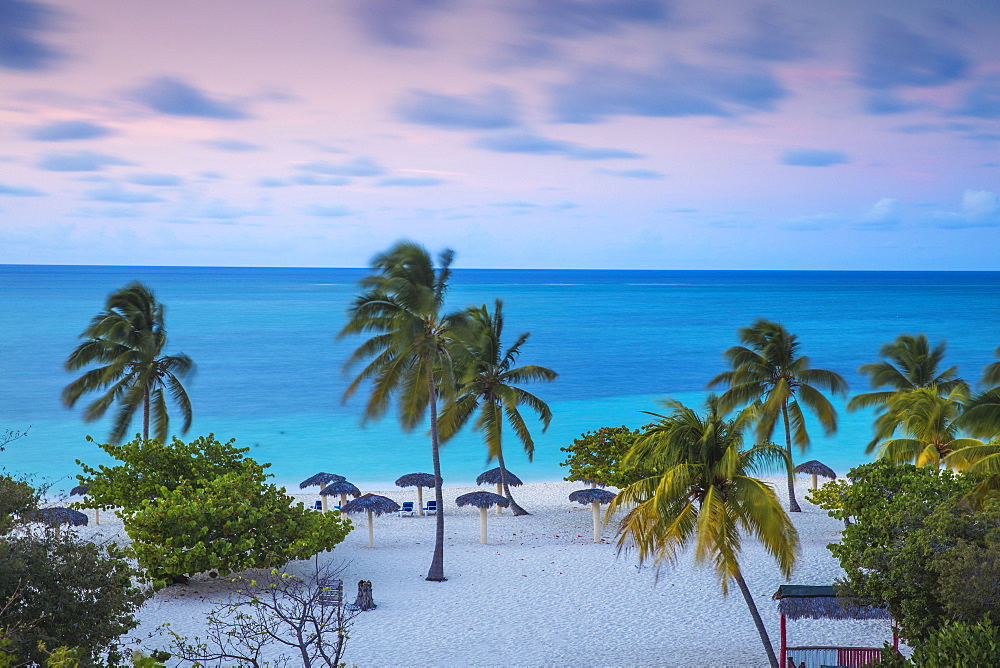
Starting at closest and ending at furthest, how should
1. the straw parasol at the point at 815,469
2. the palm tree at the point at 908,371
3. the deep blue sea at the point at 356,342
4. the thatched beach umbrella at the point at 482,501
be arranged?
the thatched beach umbrella at the point at 482,501, the straw parasol at the point at 815,469, the palm tree at the point at 908,371, the deep blue sea at the point at 356,342

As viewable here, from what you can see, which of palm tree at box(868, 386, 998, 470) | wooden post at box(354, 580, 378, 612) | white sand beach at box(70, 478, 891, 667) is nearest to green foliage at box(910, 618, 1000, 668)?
white sand beach at box(70, 478, 891, 667)

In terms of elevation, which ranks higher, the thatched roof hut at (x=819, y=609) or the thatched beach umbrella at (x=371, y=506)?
the thatched beach umbrella at (x=371, y=506)

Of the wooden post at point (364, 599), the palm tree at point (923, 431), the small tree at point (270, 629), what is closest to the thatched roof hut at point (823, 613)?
the palm tree at point (923, 431)

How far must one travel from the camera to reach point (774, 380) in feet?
82.4

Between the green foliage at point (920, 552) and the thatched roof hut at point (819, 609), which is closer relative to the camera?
the green foliage at point (920, 552)

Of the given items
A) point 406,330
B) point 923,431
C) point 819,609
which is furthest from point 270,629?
point 923,431

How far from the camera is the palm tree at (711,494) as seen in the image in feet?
40.7

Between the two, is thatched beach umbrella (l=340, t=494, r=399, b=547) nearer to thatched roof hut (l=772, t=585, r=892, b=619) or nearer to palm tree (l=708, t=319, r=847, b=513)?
palm tree (l=708, t=319, r=847, b=513)

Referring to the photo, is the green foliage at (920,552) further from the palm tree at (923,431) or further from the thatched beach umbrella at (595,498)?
the thatched beach umbrella at (595,498)

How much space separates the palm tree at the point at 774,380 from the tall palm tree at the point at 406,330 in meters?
10.4

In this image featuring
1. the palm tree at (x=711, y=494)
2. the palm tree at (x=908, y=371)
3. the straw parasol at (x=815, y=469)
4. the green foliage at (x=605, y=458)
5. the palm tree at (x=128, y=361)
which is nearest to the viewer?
the palm tree at (x=711, y=494)

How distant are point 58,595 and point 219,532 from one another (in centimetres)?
619

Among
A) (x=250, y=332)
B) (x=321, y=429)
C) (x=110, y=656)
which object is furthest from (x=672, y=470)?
(x=250, y=332)

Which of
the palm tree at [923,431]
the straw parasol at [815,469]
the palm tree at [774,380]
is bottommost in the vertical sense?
the straw parasol at [815,469]
